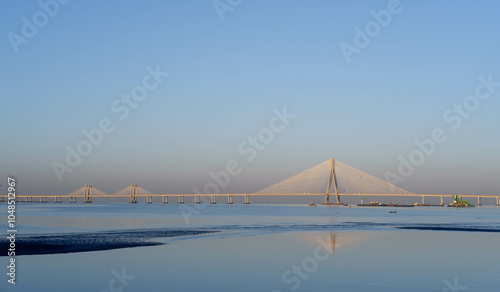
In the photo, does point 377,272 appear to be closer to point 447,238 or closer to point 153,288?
point 153,288

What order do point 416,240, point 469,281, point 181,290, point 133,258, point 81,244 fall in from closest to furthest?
point 181,290, point 469,281, point 133,258, point 81,244, point 416,240

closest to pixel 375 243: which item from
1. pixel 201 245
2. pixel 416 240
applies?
pixel 416 240

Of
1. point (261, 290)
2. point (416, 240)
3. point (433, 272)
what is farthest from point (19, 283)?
point (416, 240)

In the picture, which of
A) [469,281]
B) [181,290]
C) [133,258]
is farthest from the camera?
[133,258]

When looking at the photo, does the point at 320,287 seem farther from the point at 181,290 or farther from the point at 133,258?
the point at 133,258

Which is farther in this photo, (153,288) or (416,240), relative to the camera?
(416,240)

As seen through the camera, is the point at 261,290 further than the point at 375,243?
No

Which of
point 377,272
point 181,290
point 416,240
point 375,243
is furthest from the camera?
point 416,240

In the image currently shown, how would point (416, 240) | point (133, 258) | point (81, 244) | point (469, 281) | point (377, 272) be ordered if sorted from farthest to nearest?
point (416, 240)
point (81, 244)
point (133, 258)
point (377, 272)
point (469, 281)
